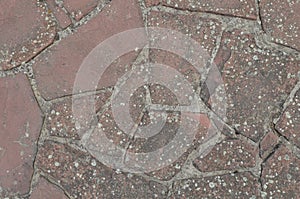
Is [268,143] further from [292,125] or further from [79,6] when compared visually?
[79,6]

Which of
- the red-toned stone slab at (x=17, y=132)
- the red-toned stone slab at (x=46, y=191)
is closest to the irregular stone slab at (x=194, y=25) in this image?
the red-toned stone slab at (x=17, y=132)

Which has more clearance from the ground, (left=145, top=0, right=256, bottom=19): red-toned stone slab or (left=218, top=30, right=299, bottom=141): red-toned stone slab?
(left=145, top=0, right=256, bottom=19): red-toned stone slab

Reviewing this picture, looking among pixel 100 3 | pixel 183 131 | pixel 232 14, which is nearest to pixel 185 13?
pixel 232 14

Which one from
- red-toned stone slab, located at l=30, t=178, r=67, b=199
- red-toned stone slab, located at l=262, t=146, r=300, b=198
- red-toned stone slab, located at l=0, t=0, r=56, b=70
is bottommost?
red-toned stone slab, located at l=262, t=146, r=300, b=198

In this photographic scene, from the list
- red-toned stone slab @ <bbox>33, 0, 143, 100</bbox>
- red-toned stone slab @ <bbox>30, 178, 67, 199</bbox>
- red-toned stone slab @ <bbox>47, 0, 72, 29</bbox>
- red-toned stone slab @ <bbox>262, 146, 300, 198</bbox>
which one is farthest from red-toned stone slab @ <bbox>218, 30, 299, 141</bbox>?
red-toned stone slab @ <bbox>30, 178, 67, 199</bbox>

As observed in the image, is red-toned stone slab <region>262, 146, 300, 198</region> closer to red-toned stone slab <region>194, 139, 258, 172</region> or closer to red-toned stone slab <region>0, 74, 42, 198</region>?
red-toned stone slab <region>194, 139, 258, 172</region>
